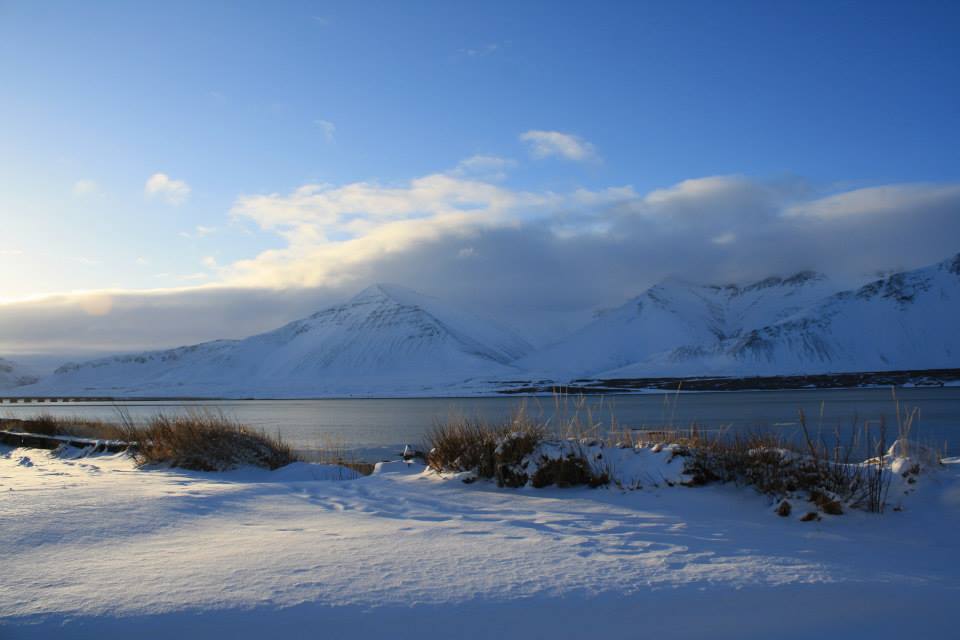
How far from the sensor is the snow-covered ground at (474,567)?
3.48 metres

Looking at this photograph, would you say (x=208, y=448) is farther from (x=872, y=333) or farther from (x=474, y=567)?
(x=872, y=333)

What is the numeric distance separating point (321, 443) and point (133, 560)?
22.9 metres

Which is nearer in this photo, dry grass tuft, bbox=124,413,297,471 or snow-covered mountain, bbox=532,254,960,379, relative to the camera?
dry grass tuft, bbox=124,413,297,471

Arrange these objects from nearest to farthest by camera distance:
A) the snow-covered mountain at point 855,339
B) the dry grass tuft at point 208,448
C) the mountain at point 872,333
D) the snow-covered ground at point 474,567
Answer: the snow-covered ground at point 474,567 < the dry grass tuft at point 208,448 < the snow-covered mountain at point 855,339 < the mountain at point 872,333

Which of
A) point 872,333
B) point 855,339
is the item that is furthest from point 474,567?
point 872,333

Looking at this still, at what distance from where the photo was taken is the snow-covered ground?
348cm

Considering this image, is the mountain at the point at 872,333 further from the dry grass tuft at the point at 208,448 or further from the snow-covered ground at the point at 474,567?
the snow-covered ground at the point at 474,567

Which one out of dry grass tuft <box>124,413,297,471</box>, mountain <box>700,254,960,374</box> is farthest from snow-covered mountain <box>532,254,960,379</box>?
dry grass tuft <box>124,413,297,471</box>

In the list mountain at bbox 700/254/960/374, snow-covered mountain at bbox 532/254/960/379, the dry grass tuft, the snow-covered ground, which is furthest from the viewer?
mountain at bbox 700/254/960/374

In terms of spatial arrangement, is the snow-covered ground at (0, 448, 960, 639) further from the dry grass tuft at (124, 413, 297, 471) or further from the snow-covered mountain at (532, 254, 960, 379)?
the snow-covered mountain at (532, 254, 960, 379)

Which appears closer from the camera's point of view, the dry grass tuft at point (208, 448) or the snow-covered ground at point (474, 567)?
the snow-covered ground at point (474, 567)

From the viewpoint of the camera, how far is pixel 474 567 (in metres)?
4.33

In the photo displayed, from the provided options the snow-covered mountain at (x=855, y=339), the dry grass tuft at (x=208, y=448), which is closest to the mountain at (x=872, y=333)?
the snow-covered mountain at (x=855, y=339)

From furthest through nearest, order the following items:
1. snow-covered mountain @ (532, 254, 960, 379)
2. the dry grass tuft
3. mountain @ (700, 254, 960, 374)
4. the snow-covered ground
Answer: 1. mountain @ (700, 254, 960, 374)
2. snow-covered mountain @ (532, 254, 960, 379)
3. the dry grass tuft
4. the snow-covered ground
